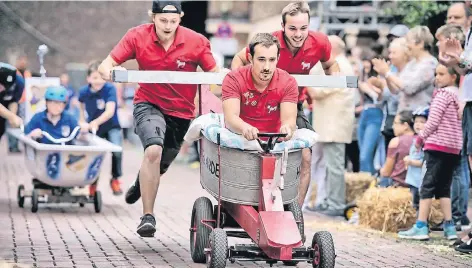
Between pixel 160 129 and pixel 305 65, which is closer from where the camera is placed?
pixel 160 129

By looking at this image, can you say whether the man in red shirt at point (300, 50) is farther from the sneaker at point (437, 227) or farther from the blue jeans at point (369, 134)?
the blue jeans at point (369, 134)

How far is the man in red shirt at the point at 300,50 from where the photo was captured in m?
9.12

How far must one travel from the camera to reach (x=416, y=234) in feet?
34.3

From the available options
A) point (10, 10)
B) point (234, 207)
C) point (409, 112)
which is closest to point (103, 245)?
point (234, 207)

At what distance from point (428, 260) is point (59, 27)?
4047cm

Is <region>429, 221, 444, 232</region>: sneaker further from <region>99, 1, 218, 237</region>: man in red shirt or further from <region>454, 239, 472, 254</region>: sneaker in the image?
Result: <region>99, 1, 218, 237</region>: man in red shirt

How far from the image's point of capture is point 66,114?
12.6 m

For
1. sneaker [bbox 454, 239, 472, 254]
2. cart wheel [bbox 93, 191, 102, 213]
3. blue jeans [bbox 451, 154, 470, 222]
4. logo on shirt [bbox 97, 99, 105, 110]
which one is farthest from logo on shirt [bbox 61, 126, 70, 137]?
sneaker [bbox 454, 239, 472, 254]

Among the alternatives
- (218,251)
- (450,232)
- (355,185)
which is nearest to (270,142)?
(218,251)

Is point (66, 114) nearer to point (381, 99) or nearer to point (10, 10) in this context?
point (381, 99)

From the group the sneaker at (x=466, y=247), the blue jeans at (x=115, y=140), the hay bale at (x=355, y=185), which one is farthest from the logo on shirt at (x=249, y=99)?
the blue jeans at (x=115, y=140)

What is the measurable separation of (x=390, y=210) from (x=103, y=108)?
454 centimetres

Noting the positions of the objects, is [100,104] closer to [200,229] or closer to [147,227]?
[147,227]

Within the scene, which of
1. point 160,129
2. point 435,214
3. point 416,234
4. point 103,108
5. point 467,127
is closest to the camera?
point 160,129
